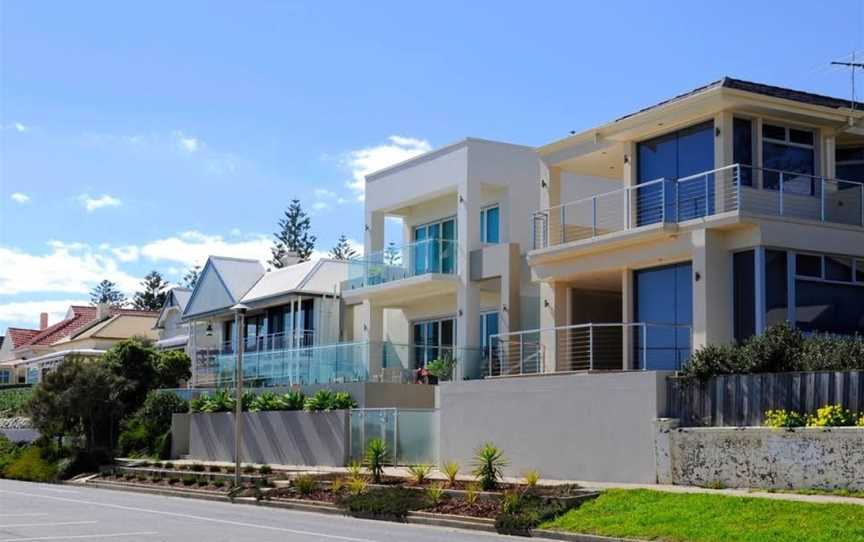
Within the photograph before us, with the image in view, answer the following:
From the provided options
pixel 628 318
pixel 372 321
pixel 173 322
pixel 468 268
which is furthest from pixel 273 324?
pixel 628 318

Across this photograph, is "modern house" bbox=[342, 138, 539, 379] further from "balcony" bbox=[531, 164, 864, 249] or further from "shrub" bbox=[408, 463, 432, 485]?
"shrub" bbox=[408, 463, 432, 485]

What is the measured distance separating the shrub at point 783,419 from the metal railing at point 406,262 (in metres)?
16.8

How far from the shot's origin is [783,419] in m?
21.1

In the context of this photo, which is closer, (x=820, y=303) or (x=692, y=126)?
(x=820, y=303)

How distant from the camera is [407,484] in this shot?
2586 cm

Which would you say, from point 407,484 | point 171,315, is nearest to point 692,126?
point 407,484

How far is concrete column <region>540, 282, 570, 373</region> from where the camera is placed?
3150 centimetres

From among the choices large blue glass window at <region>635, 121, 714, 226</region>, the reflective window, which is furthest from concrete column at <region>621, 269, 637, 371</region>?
the reflective window

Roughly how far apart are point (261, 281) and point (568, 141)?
878 inches

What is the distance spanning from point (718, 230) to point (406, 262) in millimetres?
14399

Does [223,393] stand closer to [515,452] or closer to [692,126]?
[515,452]

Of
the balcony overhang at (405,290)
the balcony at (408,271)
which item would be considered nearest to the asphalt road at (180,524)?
the balcony overhang at (405,290)

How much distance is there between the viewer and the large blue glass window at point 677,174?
90.9 ft

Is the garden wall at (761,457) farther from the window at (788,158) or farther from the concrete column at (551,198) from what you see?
the concrete column at (551,198)
